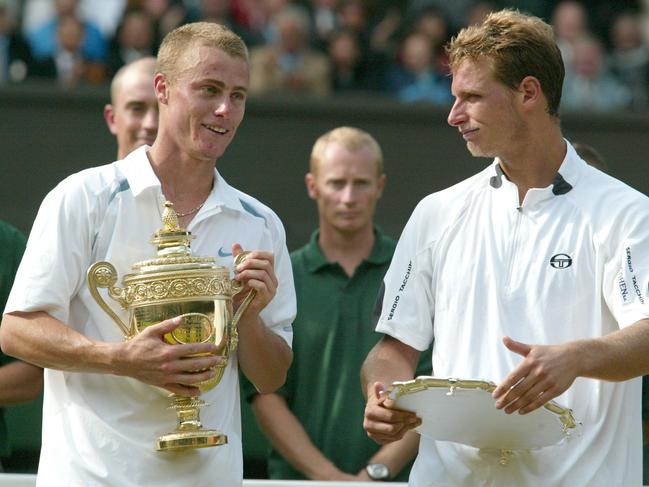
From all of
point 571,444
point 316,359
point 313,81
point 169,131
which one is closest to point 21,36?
point 313,81

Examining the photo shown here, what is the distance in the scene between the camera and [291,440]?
19.5ft

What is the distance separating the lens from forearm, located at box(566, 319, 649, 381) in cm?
411

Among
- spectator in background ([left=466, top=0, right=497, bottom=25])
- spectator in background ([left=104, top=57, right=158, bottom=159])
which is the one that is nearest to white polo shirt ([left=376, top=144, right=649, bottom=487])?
spectator in background ([left=104, top=57, right=158, bottom=159])

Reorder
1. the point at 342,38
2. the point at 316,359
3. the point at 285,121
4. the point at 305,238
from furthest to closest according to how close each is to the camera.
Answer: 1. the point at 342,38
2. the point at 285,121
3. the point at 305,238
4. the point at 316,359

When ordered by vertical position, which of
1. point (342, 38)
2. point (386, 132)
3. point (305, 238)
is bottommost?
point (305, 238)

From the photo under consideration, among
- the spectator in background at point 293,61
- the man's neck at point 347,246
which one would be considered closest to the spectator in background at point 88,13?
the spectator in background at point 293,61

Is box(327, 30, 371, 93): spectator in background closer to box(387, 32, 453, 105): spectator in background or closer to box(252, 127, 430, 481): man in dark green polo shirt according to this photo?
box(387, 32, 453, 105): spectator in background

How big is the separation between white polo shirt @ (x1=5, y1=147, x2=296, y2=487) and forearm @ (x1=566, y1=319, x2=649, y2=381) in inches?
41.6

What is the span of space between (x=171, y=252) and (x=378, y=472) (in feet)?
6.57

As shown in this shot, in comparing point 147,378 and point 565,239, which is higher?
point 565,239

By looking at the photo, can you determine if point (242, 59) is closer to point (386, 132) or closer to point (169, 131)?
point (169, 131)

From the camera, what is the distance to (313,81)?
1023 centimetres

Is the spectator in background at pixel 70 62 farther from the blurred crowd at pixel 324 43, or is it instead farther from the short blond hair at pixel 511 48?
the short blond hair at pixel 511 48

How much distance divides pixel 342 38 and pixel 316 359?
4.58m
